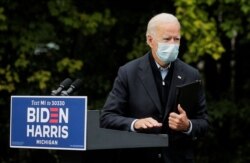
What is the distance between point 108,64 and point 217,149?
2250 millimetres

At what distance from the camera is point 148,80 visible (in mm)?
3934

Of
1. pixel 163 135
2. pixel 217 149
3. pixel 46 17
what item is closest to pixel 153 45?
pixel 163 135

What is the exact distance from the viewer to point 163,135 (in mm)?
3586

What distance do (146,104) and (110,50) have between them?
6.96 meters

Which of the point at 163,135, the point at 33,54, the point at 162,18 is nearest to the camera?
the point at 163,135

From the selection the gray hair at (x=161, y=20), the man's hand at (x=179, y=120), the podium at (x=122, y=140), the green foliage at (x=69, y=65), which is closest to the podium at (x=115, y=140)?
the podium at (x=122, y=140)

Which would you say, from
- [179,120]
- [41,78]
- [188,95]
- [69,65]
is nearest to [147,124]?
[179,120]

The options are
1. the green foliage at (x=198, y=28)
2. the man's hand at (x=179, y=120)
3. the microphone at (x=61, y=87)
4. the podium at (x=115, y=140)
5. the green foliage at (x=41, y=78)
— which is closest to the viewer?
the podium at (x=115, y=140)

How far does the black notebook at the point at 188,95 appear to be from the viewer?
12.2 feet

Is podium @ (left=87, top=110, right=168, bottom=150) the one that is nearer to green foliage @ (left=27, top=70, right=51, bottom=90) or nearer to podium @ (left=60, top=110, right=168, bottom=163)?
podium @ (left=60, top=110, right=168, bottom=163)

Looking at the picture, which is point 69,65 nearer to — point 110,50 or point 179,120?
point 110,50

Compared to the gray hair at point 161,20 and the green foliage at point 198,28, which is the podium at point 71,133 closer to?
the gray hair at point 161,20

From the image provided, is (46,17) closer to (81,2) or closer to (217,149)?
(81,2)

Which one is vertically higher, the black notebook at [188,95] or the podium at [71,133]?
the black notebook at [188,95]
